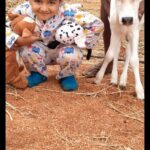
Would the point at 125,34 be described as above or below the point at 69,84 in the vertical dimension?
above

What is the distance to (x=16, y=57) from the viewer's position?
125 inches

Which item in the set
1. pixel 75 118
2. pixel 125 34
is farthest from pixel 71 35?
pixel 75 118

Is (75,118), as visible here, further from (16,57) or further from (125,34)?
(125,34)

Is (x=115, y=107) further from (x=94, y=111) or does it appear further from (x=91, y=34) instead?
(x=91, y=34)

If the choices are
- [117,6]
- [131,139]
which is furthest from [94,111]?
[117,6]

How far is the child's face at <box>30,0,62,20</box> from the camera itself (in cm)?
314

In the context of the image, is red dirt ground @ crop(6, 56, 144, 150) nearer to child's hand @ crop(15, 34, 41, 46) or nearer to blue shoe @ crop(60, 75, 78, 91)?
blue shoe @ crop(60, 75, 78, 91)

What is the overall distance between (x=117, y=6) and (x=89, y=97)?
67cm

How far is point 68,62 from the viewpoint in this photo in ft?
10.6

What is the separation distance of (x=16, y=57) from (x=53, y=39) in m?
0.32

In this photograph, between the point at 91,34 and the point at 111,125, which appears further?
the point at 91,34

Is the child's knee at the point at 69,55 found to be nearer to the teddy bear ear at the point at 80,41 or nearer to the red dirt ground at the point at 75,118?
the teddy bear ear at the point at 80,41

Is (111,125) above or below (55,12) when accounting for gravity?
below
